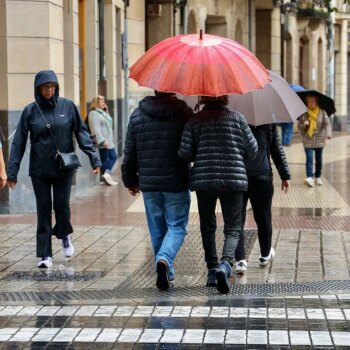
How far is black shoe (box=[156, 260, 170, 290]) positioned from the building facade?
6065 millimetres

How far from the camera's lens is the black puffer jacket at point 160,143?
9.43 metres

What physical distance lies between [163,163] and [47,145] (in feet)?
5.49

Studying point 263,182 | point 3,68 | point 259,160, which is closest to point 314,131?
point 3,68

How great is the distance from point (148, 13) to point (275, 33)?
12.0 metres

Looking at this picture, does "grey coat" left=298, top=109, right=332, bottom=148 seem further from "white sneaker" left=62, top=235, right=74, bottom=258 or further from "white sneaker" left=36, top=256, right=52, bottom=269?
"white sneaker" left=36, top=256, right=52, bottom=269

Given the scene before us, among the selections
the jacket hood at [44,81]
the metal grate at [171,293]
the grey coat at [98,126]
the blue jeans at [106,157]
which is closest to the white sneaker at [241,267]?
the metal grate at [171,293]

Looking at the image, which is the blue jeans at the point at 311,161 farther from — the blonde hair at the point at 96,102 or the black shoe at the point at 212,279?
the black shoe at the point at 212,279

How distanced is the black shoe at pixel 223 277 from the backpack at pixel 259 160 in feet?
4.13

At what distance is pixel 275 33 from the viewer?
38531 mm

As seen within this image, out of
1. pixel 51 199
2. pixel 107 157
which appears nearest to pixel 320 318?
pixel 51 199

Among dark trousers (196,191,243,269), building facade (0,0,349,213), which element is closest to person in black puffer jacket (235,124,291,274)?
dark trousers (196,191,243,269)

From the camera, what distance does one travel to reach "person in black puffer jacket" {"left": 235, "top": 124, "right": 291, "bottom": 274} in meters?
10.3

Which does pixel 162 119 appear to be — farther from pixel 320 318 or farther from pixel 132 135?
pixel 320 318

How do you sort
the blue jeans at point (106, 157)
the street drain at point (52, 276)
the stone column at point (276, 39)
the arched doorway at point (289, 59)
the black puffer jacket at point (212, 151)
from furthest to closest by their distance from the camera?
the arched doorway at point (289, 59) → the stone column at point (276, 39) → the blue jeans at point (106, 157) → the street drain at point (52, 276) → the black puffer jacket at point (212, 151)
